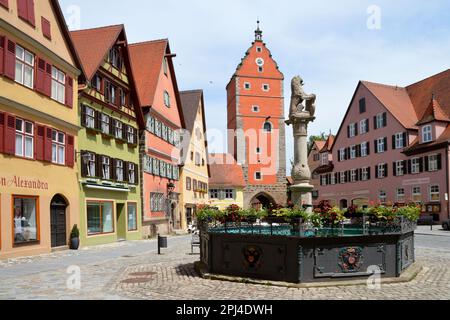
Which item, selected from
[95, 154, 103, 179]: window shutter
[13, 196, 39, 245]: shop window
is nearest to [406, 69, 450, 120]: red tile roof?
[95, 154, 103, 179]: window shutter

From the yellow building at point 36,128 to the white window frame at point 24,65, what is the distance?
0.08 ft

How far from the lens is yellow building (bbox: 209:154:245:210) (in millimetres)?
57594

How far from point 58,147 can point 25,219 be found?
4.01 m

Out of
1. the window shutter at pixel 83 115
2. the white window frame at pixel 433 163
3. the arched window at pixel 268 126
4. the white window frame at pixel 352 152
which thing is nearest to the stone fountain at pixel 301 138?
the window shutter at pixel 83 115

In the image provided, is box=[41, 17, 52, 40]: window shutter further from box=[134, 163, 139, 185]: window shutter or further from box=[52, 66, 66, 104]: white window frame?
box=[134, 163, 139, 185]: window shutter

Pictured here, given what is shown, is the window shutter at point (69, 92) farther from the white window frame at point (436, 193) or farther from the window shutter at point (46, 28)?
the white window frame at point (436, 193)

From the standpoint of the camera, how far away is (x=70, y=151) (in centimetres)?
2202

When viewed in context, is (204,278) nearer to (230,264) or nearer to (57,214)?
(230,264)

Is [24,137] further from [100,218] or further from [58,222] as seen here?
[100,218]

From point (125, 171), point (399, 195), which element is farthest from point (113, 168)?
point (399, 195)

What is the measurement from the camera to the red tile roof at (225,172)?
58344mm

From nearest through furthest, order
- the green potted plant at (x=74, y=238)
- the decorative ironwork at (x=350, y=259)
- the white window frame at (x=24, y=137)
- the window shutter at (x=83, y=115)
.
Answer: the decorative ironwork at (x=350, y=259)
the white window frame at (x=24, y=137)
the green potted plant at (x=74, y=238)
the window shutter at (x=83, y=115)

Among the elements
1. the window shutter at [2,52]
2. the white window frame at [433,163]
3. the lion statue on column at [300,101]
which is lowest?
the white window frame at [433,163]

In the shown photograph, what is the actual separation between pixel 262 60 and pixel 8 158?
165 feet
